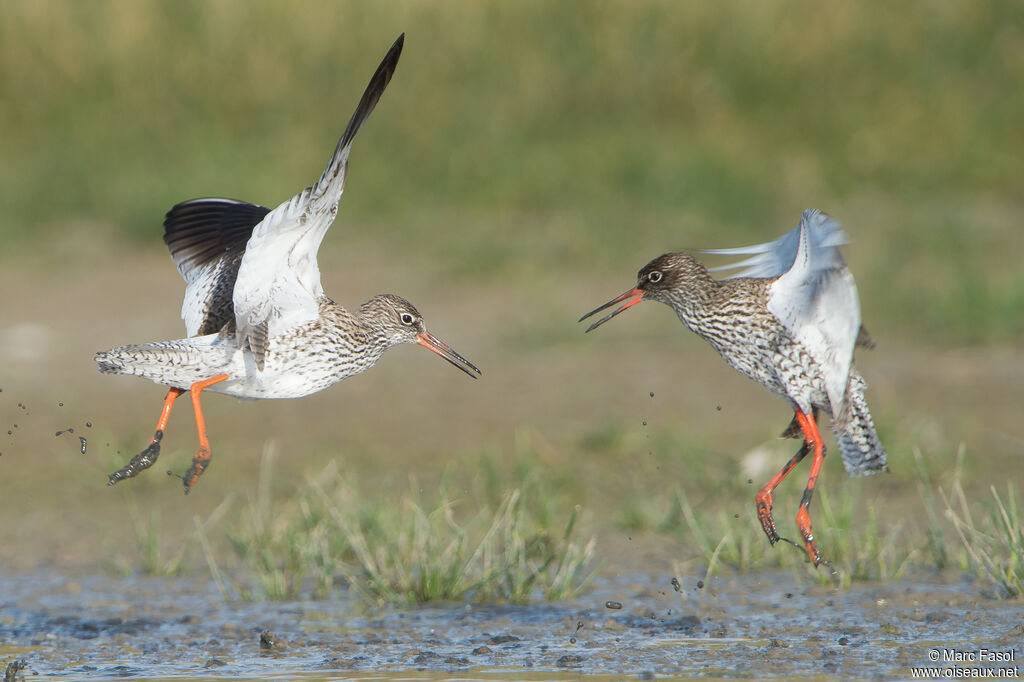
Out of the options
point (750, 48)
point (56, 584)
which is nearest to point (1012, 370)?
point (750, 48)

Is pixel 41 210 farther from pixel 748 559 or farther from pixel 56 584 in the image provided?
pixel 748 559

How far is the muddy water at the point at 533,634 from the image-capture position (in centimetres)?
586

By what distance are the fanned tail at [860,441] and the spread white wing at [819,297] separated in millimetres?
202

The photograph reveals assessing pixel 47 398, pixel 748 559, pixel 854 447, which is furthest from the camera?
pixel 47 398

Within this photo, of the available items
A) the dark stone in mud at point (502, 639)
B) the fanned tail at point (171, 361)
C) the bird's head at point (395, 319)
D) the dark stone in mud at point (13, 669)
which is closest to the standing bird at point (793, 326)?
the bird's head at point (395, 319)

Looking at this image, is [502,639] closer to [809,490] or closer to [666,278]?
[809,490]

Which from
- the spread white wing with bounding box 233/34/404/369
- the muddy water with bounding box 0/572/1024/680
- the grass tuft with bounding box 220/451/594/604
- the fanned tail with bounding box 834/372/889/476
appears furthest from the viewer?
the grass tuft with bounding box 220/451/594/604

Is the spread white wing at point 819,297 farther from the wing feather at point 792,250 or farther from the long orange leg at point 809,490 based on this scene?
the long orange leg at point 809,490

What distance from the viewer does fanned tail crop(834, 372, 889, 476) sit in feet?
21.3

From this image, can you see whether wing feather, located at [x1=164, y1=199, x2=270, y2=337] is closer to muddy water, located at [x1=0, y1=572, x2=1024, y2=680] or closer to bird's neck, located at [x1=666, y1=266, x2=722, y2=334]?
muddy water, located at [x1=0, y1=572, x2=1024, y2=680]

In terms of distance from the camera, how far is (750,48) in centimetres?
1484

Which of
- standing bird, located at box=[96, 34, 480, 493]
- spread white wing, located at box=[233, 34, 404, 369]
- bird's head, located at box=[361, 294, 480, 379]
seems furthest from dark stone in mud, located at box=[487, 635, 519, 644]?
spread white wing, located at box=[233, 34, 404, 369]

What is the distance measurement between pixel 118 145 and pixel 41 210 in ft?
3.66

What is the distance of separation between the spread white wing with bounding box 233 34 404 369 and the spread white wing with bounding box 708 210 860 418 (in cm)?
146
